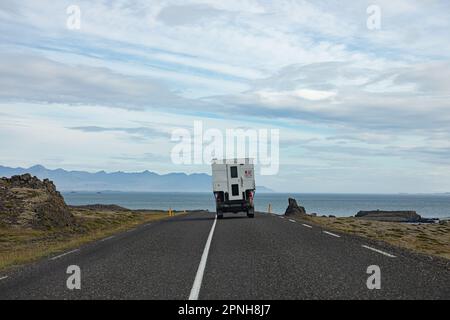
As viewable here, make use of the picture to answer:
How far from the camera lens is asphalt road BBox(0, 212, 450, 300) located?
8.62 metres

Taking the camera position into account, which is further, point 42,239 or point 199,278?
point 42,239

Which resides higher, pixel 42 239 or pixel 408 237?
pixel 42 239

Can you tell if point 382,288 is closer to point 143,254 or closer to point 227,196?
point 143,254

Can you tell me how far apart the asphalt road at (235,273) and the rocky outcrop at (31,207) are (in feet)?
50.2

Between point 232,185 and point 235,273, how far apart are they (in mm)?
22840

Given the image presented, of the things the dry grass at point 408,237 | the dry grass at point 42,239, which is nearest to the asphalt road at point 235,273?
the dry grass at point 42,239

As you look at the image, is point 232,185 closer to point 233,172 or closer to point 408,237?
point 233,172

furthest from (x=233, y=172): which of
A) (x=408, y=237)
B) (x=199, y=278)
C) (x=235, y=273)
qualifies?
(x=199, y=278)

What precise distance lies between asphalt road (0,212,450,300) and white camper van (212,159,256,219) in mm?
16617

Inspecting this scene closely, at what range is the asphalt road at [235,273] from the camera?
8.62 meters

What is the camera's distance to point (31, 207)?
3250 cm

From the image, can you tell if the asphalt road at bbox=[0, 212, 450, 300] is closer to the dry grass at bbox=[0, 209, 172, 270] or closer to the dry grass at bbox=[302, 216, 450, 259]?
the dry grass at bbox=[0, 209, 172, 270]
